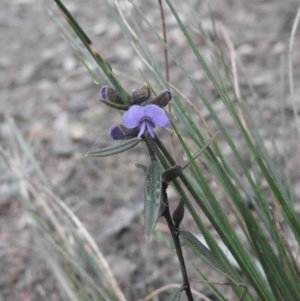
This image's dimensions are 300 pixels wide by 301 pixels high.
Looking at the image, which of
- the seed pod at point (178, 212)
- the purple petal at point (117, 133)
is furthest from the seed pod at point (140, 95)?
the seed pod at point (178, 212)

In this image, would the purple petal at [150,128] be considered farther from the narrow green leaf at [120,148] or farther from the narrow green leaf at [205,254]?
the narrow green leaf at [205,254]

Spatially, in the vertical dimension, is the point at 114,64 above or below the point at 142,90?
above

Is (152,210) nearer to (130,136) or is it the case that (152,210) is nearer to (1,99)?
(130,136)

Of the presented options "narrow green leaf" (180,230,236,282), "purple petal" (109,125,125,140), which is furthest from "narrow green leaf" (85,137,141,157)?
"narrow green leaf" (180,230,236,282)

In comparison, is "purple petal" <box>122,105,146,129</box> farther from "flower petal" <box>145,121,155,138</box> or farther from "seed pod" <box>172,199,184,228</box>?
"seed pod" <box>172,199,184,228</box>

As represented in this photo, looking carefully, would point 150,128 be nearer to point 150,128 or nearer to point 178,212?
point 150,128

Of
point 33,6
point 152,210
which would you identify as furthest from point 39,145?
point 152,210

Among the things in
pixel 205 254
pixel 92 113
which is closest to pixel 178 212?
pixel 205 254
